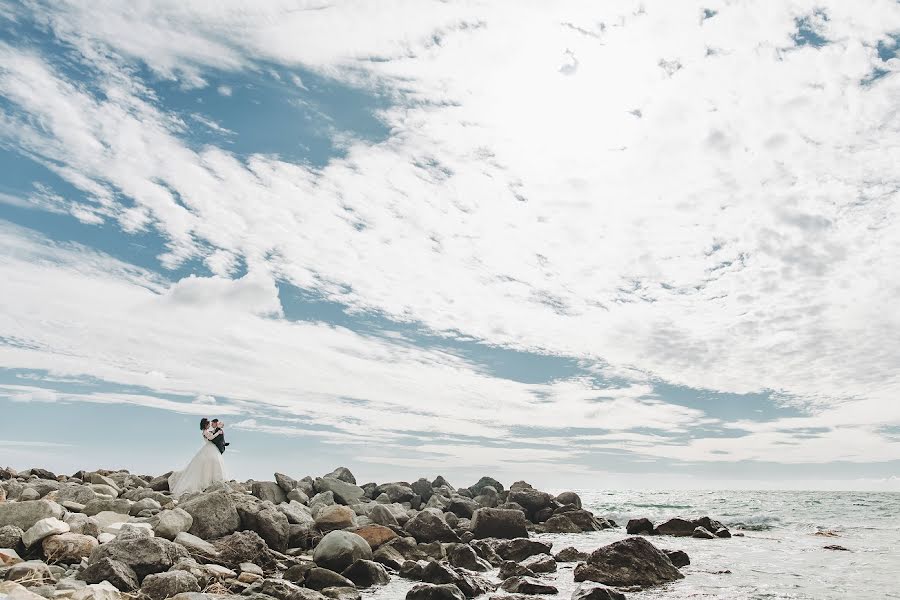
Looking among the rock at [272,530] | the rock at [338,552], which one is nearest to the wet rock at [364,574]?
the rock at [338,552]

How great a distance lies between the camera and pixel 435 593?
437 inches

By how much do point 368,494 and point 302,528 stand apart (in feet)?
39.4

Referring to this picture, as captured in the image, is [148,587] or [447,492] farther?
[447,492]

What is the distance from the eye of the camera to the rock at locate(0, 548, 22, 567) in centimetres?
975

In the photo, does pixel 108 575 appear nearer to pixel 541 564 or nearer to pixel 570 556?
pixel 541 564

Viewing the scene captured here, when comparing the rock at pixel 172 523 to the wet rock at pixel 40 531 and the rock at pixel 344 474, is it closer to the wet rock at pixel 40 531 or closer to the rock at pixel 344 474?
the wet rock at pixel 40 531

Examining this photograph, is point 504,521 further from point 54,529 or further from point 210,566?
point 54,529

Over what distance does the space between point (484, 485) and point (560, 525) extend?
6.91 meters

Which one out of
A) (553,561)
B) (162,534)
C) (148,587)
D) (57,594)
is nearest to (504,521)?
(553,561)

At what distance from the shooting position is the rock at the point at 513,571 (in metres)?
13.7

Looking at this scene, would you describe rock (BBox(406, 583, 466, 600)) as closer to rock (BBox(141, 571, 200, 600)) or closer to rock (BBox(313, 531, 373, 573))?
rock (BBox(313, 531, 373, 573))

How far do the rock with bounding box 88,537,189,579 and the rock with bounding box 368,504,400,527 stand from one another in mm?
8993

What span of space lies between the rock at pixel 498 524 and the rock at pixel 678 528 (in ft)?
22.0

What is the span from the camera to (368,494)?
27.2m
